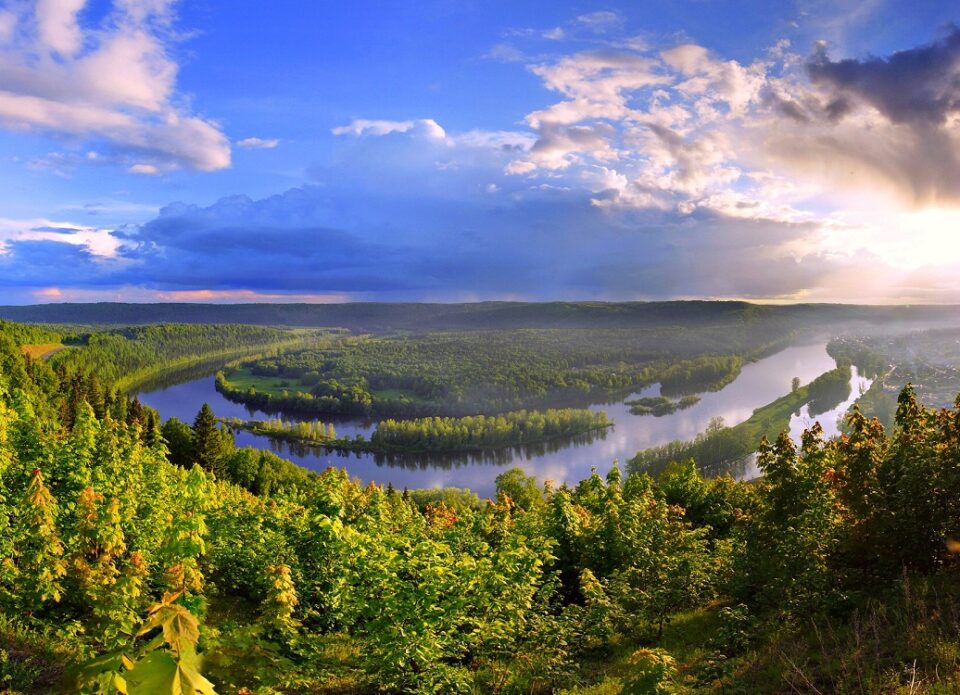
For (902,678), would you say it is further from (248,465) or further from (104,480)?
(248,465)

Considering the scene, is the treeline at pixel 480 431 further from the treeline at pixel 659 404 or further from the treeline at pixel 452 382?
the treeline at pixel 452 382

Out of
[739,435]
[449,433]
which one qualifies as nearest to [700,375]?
[739,435]


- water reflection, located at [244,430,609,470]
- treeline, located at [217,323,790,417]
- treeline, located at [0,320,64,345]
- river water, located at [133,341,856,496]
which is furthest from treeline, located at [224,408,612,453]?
treeline, located at [0,320,64,345]

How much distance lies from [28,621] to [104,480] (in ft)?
13.0

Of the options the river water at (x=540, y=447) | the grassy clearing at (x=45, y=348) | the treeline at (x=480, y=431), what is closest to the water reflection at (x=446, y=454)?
the river water at (x=540, y=447)

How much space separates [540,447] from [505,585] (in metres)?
93.3

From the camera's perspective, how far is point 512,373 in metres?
172

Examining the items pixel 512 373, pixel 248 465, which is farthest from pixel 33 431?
pixel 512 373

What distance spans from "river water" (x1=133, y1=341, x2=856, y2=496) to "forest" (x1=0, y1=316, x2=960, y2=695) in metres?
61.4

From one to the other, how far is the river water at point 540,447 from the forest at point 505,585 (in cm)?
6135

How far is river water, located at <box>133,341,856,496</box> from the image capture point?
278 ft

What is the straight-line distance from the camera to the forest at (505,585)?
6.56 m

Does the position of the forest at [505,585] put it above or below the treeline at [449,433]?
above

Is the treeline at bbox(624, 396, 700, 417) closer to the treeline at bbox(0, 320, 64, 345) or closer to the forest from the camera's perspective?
the forest
